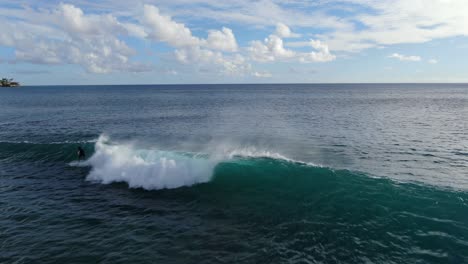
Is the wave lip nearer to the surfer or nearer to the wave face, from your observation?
Answer: the wave face

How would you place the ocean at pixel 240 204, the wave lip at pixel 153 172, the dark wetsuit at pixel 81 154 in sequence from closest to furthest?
1. the ocean at pixel 240 204
2. the wave lip at pixel 153 172
3. the dark wetsuit at pixel 81 154

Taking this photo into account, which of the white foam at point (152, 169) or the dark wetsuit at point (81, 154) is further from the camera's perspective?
the dark wetsuit at point (81, 154)

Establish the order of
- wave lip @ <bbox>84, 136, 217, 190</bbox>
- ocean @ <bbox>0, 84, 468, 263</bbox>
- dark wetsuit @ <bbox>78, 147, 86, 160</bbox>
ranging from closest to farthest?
ocean @ <bbox>0, 84, 468, 263</bbox>, wave lip @ <bbox>84, 136, 217, 190</bbox>, dark wetsuit @ <bbox>78, 147, 86, 160</bbox>

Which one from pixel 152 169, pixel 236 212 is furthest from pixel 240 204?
pixel 152 169

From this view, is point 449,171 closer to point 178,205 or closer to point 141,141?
point 178,205

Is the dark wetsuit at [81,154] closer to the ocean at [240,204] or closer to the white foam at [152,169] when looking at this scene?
the ocean at [240,204]

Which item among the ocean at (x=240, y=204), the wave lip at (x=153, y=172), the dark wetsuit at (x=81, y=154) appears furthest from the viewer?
the dark wetsuit at (x=81, y=154)

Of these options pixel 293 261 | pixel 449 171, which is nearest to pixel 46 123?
pixel 293 261

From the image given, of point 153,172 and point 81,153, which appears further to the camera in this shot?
point 81,153

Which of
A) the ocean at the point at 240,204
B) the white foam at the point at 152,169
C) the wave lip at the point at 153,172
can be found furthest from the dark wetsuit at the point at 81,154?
the wave lip at the point at 153,172

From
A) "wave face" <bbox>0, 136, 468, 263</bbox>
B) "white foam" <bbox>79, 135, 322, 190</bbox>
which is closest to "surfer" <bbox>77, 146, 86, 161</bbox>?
"white foam" <bbox>79, 135, 322, 190</bbox>

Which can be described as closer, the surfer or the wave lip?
the wave lip

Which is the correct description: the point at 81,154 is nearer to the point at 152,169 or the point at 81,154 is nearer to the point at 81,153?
the point at 81,153

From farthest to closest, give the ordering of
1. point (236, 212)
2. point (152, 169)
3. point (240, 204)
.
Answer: point (152, 169) < point (240, 204) < point (236, 212)
